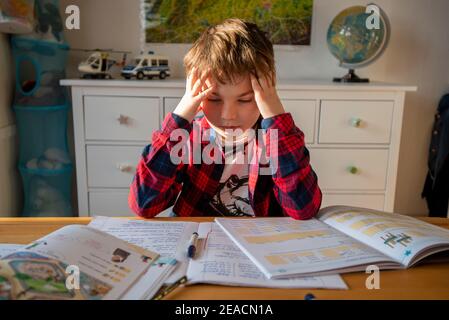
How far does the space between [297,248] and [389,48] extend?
1.87m

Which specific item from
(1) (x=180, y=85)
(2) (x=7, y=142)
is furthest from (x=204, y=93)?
(2) (x=7, y=142)

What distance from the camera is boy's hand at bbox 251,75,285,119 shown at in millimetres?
866

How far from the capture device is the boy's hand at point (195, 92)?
33.9 inches

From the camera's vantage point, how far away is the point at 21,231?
70 cm

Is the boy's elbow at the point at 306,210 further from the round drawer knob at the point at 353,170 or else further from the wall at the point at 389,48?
the wall at the point at 389,48

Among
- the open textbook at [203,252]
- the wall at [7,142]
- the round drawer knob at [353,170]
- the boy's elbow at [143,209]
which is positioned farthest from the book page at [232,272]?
the wall at [7,142]

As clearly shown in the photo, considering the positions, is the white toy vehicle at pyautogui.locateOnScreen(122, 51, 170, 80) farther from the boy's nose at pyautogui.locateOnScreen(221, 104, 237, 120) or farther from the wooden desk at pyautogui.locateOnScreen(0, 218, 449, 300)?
the wooden desk at pyautogui.locateOnScreen(0, 218, 449, 300)

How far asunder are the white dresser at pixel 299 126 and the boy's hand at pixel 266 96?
2.89 ft

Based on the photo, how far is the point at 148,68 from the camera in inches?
74.5

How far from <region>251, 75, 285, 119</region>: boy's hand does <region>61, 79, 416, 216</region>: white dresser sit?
2.89ft

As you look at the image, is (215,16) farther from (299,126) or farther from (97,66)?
(299,126)
